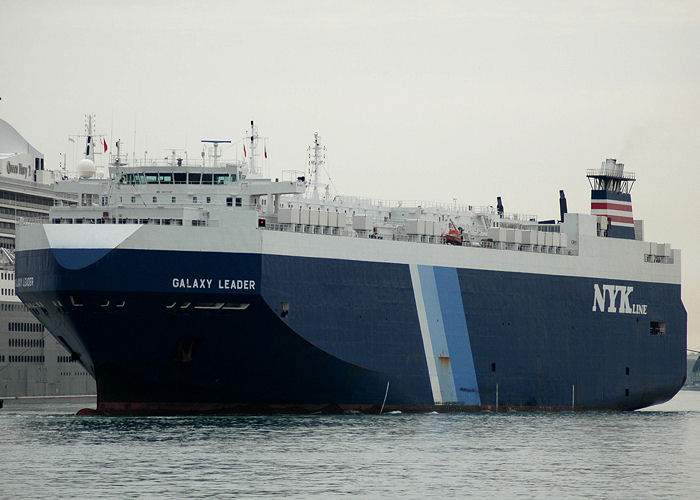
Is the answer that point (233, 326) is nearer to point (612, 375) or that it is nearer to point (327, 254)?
point (327, 254)

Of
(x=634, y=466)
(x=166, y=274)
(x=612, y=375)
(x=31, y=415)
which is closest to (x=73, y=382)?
(x=31, y=415)

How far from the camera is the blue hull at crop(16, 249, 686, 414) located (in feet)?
192

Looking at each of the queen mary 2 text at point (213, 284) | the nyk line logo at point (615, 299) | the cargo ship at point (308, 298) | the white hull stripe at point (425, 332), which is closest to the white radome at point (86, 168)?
the cargo ship at point (308, 298)

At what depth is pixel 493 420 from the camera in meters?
65.2

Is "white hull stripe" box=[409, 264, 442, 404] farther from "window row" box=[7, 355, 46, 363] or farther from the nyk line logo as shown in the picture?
"window row" box=[7, 355, 46, 363]

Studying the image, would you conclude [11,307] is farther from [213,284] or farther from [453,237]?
[213,284]

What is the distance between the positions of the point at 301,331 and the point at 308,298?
1.61m

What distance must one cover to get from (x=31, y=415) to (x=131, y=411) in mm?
13593

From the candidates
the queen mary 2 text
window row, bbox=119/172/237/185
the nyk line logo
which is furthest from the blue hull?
window row, bbox=119/172/237/185

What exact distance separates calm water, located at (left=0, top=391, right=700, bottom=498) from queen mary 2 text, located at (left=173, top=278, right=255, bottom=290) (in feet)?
17.9

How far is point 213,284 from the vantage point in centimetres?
5884

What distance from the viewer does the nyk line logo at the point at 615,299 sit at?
76.8 metres

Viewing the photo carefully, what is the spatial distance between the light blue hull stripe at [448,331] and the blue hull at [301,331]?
81 mm

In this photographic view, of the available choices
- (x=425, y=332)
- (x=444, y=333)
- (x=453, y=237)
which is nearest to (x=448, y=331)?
(x=444, y=333)
